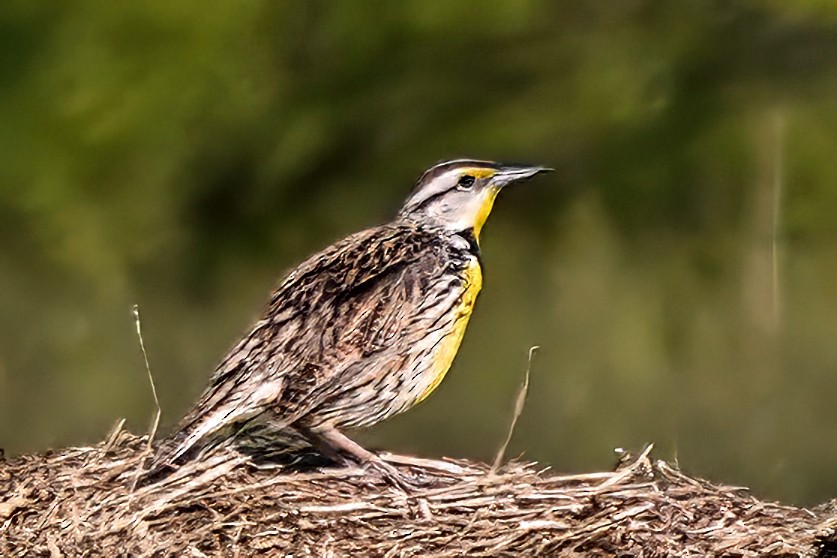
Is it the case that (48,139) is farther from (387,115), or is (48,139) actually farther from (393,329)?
(393,329)

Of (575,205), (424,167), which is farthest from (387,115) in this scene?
(575,205)

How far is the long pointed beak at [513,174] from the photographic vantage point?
2.33m

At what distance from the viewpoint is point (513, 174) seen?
2.34 metres

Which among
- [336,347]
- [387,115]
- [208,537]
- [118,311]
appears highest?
[387,115]

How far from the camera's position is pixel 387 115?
8.68 feet

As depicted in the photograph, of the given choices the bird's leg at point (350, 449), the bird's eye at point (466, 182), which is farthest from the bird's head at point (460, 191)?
the bird's leg at point (350, 449)

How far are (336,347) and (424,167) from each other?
53 cm

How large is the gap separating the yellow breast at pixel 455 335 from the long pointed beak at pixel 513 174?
14 cm

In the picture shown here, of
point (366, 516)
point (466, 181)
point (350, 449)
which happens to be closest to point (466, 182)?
point (466, 181)

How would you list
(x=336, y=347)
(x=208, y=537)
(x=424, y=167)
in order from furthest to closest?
(x=424, y=167) → (x=336, y=347) → (x=208, y=537)

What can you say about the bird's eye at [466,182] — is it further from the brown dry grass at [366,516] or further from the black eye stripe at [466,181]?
the brown dry grass at [366,516]

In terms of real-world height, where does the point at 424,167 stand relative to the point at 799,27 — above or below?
below

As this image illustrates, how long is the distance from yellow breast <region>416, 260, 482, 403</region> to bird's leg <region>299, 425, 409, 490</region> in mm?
116

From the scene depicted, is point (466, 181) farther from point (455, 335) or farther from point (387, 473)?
point (387, 473)
